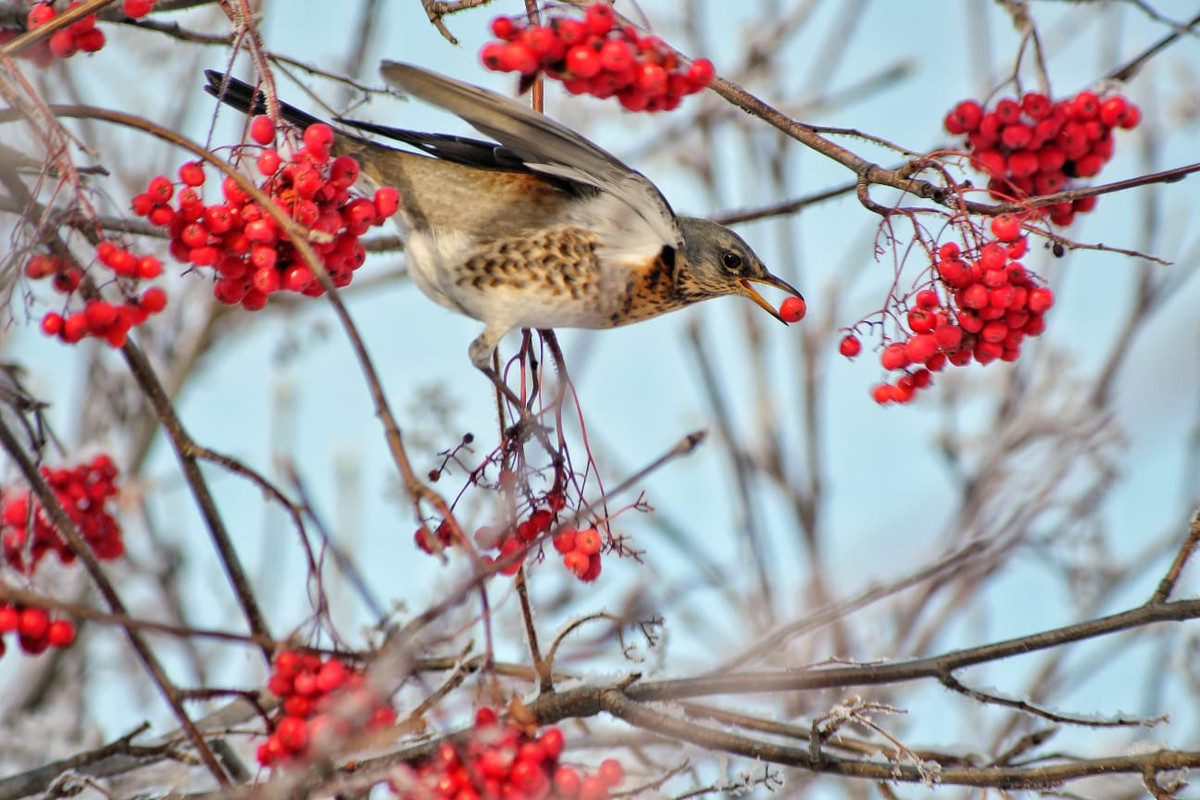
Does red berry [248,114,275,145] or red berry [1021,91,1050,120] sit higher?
red berry [1021,91,1050,120]

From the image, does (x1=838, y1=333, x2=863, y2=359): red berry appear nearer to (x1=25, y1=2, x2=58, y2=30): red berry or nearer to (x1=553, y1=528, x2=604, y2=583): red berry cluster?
(x1=553, y1=528, x2=604, y2=583): red berry cluster

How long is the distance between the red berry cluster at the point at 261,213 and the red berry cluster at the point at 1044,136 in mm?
1577

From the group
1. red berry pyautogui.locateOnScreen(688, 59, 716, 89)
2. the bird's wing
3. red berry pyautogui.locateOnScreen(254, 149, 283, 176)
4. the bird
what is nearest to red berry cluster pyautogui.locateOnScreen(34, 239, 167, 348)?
red berry pyautogui.locateOnScreen(254, 149, 283, 176)

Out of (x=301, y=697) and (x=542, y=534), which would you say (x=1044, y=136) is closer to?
(x=542, y=534)

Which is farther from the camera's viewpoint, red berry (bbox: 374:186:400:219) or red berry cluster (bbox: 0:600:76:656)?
red berry cluster (bbox: 0:600:76:656)

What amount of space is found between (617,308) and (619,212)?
253 mm

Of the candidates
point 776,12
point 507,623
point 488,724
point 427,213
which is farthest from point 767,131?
point 488,724

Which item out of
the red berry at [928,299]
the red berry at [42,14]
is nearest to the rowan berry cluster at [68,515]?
the red berry at [42,14]

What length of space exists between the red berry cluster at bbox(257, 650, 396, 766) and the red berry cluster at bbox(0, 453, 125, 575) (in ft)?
2.93

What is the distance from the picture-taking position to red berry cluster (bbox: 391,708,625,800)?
5.78ft

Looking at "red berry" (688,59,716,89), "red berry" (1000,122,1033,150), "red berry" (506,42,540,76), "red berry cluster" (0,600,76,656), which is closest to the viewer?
"red berry" (506,42,540,76)

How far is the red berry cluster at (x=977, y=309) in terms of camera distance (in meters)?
2.26

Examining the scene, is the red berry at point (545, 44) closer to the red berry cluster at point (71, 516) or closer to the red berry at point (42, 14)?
the red berry at point (42, 14)

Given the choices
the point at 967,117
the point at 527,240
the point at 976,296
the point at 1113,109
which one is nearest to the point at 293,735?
the point at 527,240
